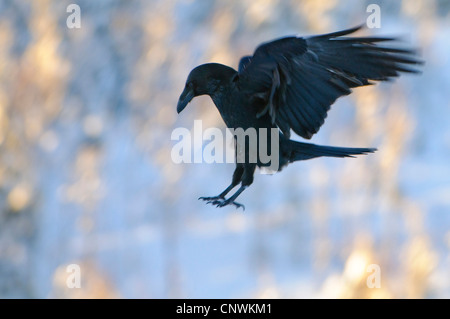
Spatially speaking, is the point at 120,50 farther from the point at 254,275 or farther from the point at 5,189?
the point at 254,275

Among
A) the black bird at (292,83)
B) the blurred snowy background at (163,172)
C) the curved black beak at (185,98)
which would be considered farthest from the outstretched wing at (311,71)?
the blurred snowy background at (163,172)

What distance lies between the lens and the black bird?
74.8 inches

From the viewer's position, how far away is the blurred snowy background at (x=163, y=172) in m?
5.52

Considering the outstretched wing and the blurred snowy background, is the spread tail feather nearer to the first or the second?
the outstretched wing

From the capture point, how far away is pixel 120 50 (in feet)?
20.4

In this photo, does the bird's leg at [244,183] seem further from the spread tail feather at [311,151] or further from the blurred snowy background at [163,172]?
the blurred snowy background at [163,172]

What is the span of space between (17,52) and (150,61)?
95cm

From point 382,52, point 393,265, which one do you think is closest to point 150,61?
point 393,265

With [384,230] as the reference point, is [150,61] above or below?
above

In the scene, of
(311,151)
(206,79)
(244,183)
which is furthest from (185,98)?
(311,151)

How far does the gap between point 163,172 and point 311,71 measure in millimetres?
3844

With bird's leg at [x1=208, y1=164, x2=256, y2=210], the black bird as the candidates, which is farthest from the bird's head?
bird's leg at [x1=208, y1=164, x2=256, y2=210]
